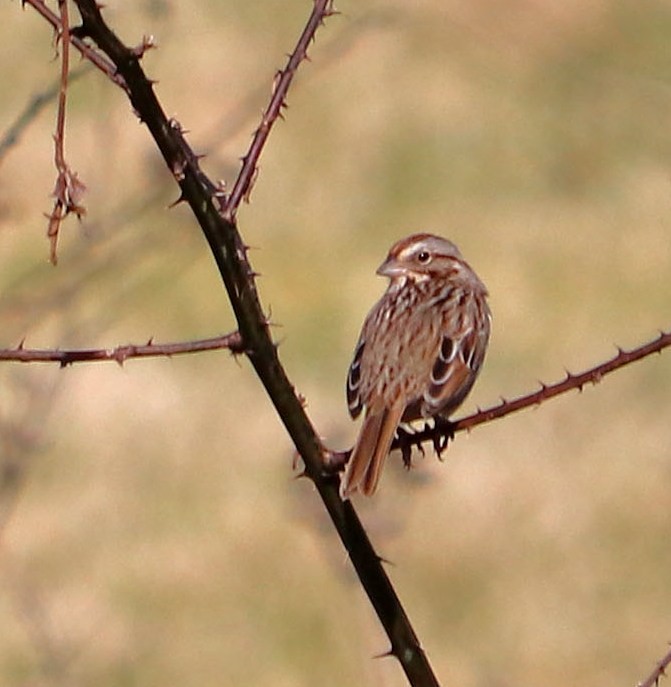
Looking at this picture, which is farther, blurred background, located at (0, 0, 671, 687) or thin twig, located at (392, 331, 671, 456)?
blurred background, located at (0, 0, 671, 687)

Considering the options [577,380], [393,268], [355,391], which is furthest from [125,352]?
[393,268]

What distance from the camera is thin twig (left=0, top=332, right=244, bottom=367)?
3.72 m

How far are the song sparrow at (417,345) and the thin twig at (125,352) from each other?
1.50 meters

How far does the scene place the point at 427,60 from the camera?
15.8 metres

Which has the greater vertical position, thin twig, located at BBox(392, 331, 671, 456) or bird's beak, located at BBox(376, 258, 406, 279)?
bird's beak, located at BBox(376, 258, 406, 279)

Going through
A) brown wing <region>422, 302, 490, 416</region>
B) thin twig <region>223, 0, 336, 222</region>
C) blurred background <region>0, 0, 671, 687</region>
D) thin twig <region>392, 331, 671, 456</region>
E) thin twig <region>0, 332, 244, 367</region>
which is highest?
blurred background <region>0, 0, 671, 687</region>

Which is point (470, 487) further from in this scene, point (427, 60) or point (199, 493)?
point (427, 60)

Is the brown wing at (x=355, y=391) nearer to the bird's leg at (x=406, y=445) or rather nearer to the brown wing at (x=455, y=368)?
the brown wing at (x=455, y=368)

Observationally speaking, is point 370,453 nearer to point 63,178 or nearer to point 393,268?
point 393,268

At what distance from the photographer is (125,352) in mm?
3834

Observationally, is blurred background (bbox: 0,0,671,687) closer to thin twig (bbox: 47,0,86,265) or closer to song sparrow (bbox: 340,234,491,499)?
song sparrow (bbox: 340,234,491,499)

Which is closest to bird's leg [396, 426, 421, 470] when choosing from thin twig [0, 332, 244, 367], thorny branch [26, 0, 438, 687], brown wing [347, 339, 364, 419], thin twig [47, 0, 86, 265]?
brown wing [347, 339, 364, 419]

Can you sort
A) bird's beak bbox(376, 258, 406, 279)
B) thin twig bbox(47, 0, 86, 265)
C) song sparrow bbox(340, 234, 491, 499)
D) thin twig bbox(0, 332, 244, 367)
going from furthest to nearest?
bird's beak bbox(376, 258, 406, 279), song sparrow bbox(340, 234, 491, 499), thin twig bbox(0, 332, 244, 367), thin twig bbox(47, 0, 86, 265)

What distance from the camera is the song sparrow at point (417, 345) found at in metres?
5.88
